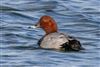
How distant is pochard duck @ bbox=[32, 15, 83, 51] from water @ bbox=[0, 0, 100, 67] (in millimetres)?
176

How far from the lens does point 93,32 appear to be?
63.8 ft

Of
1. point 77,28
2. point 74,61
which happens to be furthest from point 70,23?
point 74,61

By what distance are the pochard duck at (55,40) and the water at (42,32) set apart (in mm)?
176

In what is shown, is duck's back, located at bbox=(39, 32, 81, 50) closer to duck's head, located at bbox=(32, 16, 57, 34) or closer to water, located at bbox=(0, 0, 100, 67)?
water, located at bbox=(0, 0, 100, 67)

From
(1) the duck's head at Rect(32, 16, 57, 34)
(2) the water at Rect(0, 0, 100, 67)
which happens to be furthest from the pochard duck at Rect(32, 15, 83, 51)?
(2) the water at Rect(0, 0, 100, 67)

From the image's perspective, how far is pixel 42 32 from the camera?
19094mm

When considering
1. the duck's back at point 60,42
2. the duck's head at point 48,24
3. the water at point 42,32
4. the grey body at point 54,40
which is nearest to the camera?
the water at point 42,32

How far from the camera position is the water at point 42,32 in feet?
48.9

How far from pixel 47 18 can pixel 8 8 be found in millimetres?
5900

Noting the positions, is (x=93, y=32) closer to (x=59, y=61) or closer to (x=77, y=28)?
(x=77, y=28)

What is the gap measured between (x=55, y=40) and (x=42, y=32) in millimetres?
3180

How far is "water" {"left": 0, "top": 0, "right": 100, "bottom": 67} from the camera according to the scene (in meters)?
14.9

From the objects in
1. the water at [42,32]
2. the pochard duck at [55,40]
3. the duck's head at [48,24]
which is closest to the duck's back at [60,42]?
the pochard duck at [55,40]

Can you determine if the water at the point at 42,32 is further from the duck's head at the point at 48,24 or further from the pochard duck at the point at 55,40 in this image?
the duck's head at the point at 48,24
